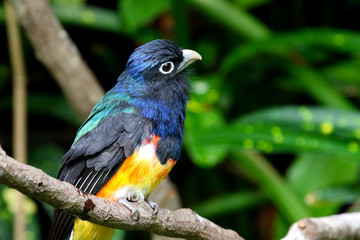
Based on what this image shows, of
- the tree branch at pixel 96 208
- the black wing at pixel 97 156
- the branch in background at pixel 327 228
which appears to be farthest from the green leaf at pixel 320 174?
the black wing at pixel 97 156

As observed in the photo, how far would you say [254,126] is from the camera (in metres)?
3.89

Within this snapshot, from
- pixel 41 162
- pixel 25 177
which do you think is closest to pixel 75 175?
pixel 25 177

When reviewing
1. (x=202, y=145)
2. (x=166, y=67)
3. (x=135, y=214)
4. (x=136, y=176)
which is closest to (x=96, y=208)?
(x=135, y=214)

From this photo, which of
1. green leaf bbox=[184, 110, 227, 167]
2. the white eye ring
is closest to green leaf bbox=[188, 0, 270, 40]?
green leaf bbox=[184, 110, 227, 167]

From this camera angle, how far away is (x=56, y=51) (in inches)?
160

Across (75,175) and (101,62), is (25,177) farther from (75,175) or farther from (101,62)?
(101,62)

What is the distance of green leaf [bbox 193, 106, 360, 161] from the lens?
371 centimetres

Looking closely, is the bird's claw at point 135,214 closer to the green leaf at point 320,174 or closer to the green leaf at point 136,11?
the green leaf at point 320,174

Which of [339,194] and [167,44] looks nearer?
[167,44]

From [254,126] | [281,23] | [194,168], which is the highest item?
[281,23]

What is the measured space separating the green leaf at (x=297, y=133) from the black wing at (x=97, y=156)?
3.50ft

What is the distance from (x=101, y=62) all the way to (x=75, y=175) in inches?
130

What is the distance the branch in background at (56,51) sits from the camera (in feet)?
13.3

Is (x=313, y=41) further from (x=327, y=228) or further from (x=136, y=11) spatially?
(x=327, y=228)
